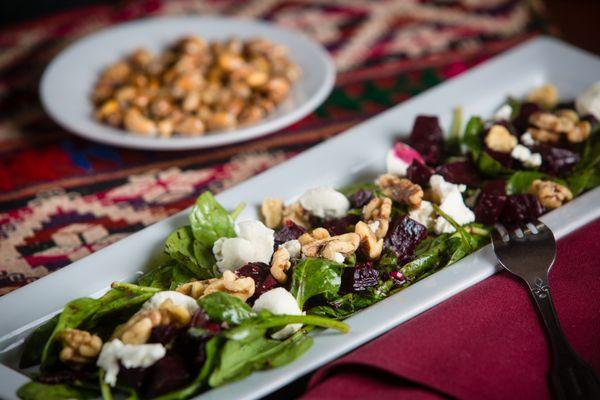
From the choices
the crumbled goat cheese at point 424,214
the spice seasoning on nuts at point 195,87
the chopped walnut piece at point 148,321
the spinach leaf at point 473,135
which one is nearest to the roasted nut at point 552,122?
the spinach leaf at point 473,135

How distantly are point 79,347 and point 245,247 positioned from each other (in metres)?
0.29

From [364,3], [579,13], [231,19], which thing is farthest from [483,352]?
[579,13]

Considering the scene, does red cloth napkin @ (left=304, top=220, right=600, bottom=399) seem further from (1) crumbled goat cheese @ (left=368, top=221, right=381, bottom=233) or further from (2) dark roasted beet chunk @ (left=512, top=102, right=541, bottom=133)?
(2) dark roasted beet chunk @ (left=512, top=102, right=541, bottom=133)

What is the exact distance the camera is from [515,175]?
4.58ft

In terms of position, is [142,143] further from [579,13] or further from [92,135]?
[579,13]

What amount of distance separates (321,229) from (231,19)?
1135 millimetres

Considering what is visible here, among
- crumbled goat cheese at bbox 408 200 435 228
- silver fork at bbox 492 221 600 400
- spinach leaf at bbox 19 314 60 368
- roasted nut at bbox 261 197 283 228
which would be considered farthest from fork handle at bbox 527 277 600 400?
spinach leaf at bbox 19 314 60 368

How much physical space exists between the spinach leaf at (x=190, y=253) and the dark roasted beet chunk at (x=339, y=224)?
0.20 metres

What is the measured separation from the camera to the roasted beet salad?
1.01 m

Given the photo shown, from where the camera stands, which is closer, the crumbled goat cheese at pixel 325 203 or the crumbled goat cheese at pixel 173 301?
the crumbled goat cheese at pixel 173 301

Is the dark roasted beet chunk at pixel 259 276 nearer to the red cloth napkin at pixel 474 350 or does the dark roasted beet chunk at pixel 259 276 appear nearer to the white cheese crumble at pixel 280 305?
the white cheese crumble at pixel 280 305

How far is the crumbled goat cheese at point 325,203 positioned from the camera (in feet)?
4.28

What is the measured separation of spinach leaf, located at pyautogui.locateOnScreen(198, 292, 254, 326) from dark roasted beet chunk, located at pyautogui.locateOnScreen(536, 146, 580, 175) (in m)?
0.70

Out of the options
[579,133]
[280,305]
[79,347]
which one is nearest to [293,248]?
[280,305]
